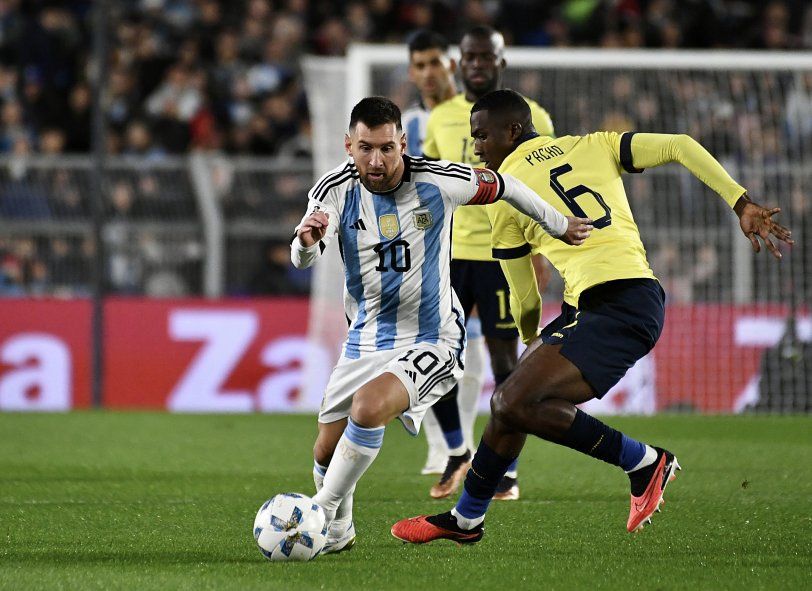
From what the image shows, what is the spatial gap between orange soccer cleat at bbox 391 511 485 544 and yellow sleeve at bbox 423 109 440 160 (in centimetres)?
279

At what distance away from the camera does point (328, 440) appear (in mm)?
5496

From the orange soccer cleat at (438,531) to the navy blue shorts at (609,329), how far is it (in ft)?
2.42

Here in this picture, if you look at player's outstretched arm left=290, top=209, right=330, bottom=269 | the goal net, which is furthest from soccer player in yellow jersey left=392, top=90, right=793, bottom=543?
the goal net

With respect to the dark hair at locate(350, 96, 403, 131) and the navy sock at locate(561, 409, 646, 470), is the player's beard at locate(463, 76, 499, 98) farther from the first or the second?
the navy sock at locate(561, 409, 646, 470)

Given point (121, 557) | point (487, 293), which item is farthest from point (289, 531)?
point (487, 293)

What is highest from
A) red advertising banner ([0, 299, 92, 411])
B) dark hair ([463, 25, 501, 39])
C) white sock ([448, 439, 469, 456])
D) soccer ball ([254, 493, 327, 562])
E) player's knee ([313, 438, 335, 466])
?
dark hair ([463, 25, 501, 39])

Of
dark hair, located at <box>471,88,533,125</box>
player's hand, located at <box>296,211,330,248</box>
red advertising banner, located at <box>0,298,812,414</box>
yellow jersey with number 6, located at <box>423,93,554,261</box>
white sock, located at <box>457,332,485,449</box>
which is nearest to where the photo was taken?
player's hand, located at <box>296,211,330,248</box>

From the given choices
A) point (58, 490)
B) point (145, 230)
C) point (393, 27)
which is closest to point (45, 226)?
point (145, 230)

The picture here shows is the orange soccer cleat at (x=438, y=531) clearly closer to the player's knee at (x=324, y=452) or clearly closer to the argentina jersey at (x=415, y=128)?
the player's knee at (x=324, y=452)

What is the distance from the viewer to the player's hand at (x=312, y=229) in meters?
4.93

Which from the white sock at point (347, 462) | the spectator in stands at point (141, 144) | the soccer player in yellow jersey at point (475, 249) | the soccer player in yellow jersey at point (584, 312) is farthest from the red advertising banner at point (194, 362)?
the white sock at point (347, 462)

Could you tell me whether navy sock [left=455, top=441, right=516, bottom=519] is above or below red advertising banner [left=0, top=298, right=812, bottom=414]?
above

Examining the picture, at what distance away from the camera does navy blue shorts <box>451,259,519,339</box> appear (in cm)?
729

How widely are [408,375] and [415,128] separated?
9.68ft
